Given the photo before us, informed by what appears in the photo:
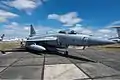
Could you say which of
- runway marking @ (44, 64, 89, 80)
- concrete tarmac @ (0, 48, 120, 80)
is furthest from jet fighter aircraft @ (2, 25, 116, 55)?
runway marking @ (44, 64, 89, 80)

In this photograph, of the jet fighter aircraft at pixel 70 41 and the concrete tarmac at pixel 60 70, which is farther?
the jet fighter aircraft at pixel 70 41

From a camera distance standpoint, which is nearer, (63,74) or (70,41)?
(63,74)

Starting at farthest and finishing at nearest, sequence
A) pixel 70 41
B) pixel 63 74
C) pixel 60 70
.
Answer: pixel 70 41, pixel 60 70, pixel 63 74

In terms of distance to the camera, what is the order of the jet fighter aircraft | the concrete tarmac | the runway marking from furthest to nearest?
1. the jet fighter aircraft
2. the concrete tarmac
3. the runway marking

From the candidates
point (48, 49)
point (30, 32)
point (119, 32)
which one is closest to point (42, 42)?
point (48, 49)

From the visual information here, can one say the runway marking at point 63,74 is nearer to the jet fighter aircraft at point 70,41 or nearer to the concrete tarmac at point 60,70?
the concrete tarmac at point 60,70

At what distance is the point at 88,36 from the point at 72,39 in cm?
238

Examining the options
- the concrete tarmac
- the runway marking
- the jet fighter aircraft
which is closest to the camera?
the runway marking

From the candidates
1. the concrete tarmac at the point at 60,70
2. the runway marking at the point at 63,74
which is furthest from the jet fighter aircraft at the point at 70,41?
the runway marking at the point at 63,74

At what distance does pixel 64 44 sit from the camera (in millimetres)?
18531

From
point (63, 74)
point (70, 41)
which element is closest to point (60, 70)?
point (63, 74)

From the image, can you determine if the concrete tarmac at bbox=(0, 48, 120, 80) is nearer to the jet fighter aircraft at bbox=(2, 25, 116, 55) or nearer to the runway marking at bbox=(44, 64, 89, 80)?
the runway marking at bbox=(44, 64, 89, 80)

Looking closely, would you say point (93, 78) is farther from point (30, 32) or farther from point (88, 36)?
point (30, 32)

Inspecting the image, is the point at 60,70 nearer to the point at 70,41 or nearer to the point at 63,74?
the point at 63,74
